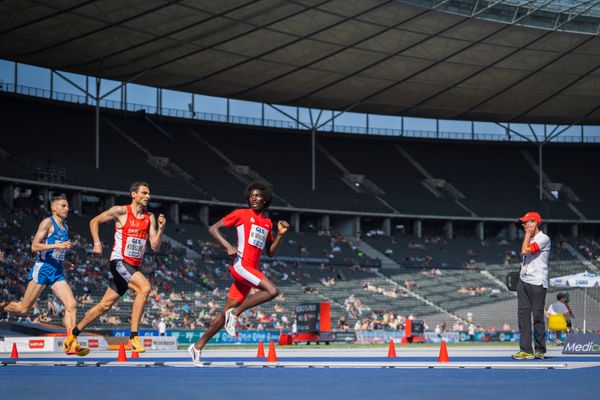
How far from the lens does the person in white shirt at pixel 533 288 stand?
14109mm

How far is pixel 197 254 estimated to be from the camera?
51219 mm

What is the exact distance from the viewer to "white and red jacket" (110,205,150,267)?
13344 millimetres

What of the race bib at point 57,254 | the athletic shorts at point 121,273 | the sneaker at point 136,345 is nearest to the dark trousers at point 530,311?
the sneaker at point 136,345

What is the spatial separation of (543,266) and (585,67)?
133 ft

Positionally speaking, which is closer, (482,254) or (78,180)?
(78,180)

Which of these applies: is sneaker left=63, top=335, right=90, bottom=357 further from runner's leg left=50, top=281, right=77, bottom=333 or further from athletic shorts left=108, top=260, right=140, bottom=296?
athletic shorts left=108, top=260, right=140, bottom=296

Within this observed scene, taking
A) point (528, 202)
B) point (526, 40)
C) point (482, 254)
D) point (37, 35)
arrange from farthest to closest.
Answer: point (528, 202) < point (482, 254) < point (526, 40) < point (37, 35)

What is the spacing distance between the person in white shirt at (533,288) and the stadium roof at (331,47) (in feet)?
95.0

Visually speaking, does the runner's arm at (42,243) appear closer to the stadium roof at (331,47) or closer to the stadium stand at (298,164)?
the stadium roof at (331,47)

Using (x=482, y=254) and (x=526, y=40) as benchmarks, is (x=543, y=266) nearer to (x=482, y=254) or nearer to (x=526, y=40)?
(x=526, y=40)

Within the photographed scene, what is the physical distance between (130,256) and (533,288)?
226 inches

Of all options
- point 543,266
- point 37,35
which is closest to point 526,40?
point 37,35

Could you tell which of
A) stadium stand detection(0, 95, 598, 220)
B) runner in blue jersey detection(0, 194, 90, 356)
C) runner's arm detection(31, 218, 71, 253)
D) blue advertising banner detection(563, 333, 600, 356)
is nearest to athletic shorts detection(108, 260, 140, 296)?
runner's arm detection(31, 218, 71, 253)

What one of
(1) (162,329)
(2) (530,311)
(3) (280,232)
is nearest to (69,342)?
(3) (280,232)
